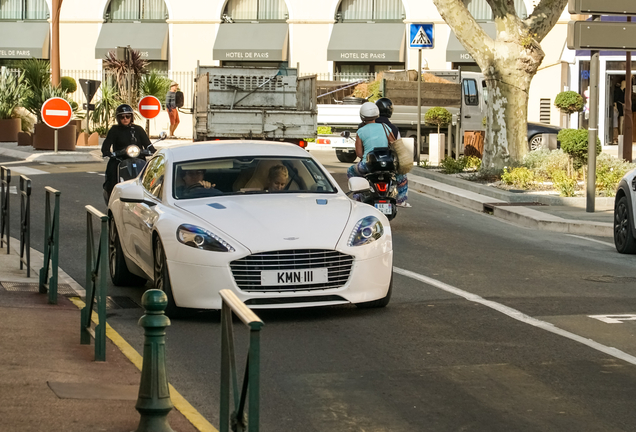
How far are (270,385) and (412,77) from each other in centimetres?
2713

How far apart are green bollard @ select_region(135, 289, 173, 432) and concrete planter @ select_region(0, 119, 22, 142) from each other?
31980 mm

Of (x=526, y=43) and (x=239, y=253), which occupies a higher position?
(x=526, y=43)

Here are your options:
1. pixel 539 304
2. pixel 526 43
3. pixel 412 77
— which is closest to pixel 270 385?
pixel 539 304

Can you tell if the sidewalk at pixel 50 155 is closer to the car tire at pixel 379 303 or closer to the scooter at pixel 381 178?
the scooter at pixel 381 178

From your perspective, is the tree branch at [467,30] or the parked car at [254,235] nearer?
the parked car at [254,235]

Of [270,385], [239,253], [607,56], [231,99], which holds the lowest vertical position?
[270,385]

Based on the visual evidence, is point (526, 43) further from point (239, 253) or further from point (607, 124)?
point (607, 124)

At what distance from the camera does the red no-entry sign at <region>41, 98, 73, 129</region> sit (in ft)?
90.7

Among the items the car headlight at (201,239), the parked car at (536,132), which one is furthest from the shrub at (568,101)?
the car headlight at (201,239)

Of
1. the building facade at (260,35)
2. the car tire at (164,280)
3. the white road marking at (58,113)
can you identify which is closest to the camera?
the car tire at (164,280)

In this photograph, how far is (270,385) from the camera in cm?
679

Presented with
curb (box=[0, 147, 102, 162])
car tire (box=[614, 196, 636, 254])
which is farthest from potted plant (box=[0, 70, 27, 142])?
car tire (box=[614, 196, 636, 254])

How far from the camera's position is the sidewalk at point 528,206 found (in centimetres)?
1627

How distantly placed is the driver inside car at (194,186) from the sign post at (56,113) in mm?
18634
